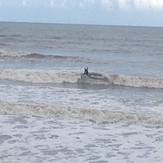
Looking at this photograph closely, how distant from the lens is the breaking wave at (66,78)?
Result: 2261cm

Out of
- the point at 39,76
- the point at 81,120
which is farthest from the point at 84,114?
the point at 39,76

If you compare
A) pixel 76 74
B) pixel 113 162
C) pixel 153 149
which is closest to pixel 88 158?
pixel 113 162

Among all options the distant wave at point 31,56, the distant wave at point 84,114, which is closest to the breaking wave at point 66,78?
the distant wave at point 84,114

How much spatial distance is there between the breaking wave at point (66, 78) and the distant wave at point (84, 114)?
8150 millimetres

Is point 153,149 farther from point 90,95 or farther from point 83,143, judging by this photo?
point 90,95

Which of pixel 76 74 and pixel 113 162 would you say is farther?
pixel 76 74

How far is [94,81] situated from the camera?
75.3 ft

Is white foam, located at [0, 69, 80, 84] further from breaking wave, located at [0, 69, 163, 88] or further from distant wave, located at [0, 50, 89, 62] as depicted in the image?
distant wave, located at [0, 50, 89, 62]

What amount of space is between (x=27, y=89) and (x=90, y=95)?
2.87m

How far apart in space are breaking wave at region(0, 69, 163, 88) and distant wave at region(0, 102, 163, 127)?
8.15 m

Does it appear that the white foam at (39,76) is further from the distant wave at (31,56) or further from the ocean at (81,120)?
the distant wave at (31,56)

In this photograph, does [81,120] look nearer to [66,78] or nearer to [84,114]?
[84,114]

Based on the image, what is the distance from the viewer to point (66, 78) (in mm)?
23781

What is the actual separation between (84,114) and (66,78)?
9876 millimetres
